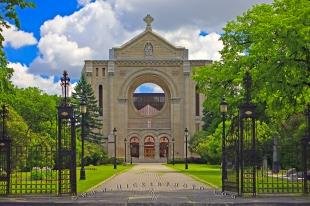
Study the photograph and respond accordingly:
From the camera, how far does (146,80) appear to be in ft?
366

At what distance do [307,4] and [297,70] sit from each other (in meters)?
2.75

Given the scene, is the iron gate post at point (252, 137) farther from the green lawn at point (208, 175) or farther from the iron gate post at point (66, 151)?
the green lawn at point (208, 175)

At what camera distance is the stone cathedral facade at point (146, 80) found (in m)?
109

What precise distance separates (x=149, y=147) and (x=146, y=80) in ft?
38.3

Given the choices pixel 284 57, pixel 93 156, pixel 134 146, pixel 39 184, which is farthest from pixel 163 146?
pixel 284 57

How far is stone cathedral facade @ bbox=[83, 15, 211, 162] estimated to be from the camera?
10862 centimetres

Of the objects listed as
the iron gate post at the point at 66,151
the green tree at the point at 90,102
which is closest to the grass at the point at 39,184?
the iron gate post at the point at 66,151

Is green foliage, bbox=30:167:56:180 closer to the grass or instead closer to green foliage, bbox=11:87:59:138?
the grass

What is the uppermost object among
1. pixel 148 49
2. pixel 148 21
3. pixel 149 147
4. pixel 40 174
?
pixel 148 21

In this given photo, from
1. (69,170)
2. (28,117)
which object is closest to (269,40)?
(69,170)

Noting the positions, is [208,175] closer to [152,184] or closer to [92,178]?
[92,178]

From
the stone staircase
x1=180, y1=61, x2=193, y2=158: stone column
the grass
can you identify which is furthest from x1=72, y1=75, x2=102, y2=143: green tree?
the grass

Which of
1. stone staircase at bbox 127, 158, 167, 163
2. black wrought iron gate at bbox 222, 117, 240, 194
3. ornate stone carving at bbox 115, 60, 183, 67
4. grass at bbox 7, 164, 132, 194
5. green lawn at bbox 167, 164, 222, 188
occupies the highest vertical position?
ornate stone carving at bbox 115, 60, 183, 67

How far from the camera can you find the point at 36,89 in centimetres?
8575
